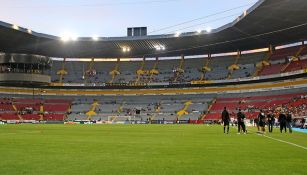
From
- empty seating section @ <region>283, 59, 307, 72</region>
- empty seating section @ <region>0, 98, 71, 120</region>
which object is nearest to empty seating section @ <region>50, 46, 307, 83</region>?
empty seating section @ <region>283, 59, 307, 72</region>

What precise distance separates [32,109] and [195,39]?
136 ft

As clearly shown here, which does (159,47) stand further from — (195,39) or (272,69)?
(272,69)

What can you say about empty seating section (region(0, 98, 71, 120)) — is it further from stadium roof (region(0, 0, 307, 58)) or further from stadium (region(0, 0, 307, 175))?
stadium roof (region(0, 0, 307, 58))

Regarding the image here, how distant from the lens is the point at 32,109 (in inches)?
3317

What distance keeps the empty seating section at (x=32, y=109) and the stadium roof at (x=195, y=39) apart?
487 inches

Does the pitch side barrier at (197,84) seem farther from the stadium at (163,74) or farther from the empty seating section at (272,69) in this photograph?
the empty seating section at (272,69)

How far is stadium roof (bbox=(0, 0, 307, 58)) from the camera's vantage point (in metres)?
56.2

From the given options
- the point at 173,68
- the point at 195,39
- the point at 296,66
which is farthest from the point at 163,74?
the point at 296,66

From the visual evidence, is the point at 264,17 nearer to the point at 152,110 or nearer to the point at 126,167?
the point at 152,110

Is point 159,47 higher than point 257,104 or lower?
higher

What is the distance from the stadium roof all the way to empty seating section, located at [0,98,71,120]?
12357 mm

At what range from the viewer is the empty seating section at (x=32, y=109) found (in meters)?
80.6

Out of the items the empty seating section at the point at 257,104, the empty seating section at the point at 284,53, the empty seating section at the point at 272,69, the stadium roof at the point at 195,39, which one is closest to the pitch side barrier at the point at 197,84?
Answer: the empty seating section at the point at 272,69

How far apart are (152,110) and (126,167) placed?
76.2 meters
